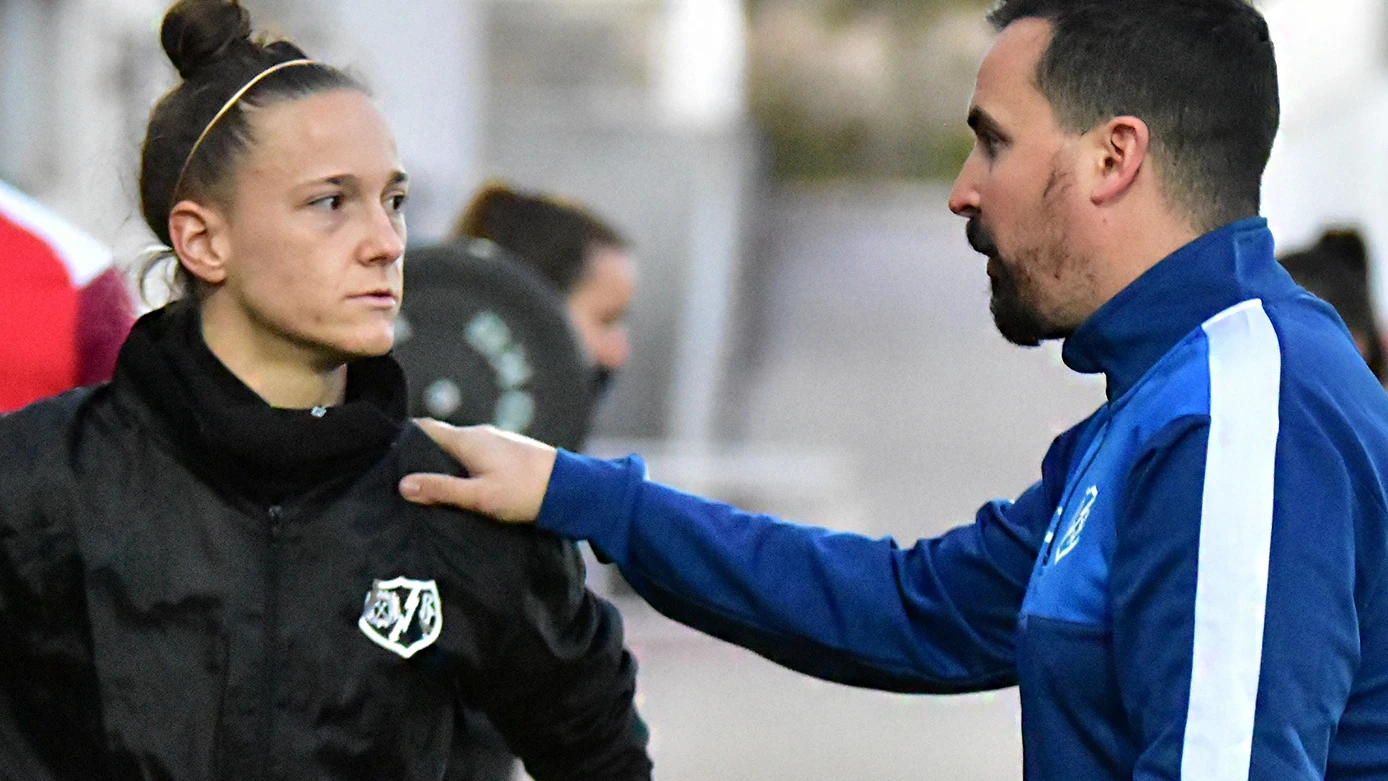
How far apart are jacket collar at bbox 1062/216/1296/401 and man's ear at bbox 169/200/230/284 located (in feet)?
3.76

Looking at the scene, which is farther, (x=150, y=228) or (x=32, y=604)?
(x=150, y=228)

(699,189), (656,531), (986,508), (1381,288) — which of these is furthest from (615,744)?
(699,189)

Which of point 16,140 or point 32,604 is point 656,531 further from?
point 16,140

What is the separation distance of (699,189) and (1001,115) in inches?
672

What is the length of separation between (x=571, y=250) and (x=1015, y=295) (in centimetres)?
235

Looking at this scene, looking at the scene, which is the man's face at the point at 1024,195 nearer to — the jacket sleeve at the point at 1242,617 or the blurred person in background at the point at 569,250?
the jacket sleeve at the point at 1242,617

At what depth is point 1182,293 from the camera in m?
2.33

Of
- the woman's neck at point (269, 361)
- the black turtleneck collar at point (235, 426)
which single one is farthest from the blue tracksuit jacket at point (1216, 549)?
the woman's neck at point (269, 361)

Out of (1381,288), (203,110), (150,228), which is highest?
(203,110)

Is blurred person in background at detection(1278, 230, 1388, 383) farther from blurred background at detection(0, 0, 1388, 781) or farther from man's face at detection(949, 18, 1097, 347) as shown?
blurred background at detection(0, 0, 1388, 781)

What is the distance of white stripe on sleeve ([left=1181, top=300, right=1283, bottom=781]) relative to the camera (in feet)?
6.53

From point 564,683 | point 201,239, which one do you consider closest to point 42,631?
point 201,239

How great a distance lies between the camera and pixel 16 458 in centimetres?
237

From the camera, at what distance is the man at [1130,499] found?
2021 mm
